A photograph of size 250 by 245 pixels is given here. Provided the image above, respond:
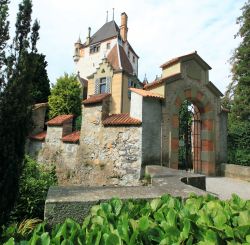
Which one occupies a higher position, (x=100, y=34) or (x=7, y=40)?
(x=100, y=34)

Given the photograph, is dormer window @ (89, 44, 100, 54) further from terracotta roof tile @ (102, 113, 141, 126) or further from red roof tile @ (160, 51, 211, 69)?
terracotta roof tile @ (102, 113, 141, 126)

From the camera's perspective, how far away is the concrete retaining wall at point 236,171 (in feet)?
33.8

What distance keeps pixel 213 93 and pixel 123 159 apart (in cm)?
522

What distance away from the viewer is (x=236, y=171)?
35.2ft

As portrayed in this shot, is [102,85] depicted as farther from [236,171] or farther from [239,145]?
[236,171]

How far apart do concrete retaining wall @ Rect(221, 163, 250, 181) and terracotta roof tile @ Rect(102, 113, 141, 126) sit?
474cm

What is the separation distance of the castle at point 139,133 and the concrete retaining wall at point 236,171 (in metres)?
0.29

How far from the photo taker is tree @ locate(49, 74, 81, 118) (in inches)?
835

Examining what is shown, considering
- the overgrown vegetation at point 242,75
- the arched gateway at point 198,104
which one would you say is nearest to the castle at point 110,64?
the overgrown vegetation at point 242,75

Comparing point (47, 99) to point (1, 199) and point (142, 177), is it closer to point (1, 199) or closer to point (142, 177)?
point (142, 177)

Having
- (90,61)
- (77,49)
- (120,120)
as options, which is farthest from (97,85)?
(77,49)

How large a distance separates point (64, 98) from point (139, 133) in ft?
45.8

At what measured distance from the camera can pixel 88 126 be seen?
10281 millimetres

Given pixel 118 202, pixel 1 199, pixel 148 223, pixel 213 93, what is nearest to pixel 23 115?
pixel 1 199
